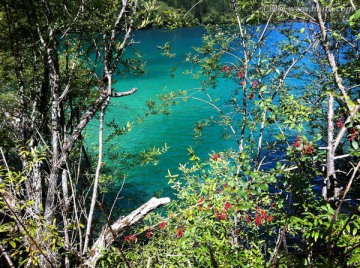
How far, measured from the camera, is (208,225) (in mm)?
4168

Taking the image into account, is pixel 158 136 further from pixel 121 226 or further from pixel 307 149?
pixel 307 149

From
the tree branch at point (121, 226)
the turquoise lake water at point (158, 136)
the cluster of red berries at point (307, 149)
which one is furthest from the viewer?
the turquoise lake water at point (158, 136)

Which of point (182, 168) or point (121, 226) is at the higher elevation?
point (182, 168)

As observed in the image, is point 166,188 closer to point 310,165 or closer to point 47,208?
point 47,208

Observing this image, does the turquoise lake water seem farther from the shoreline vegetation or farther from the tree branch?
the tree branch

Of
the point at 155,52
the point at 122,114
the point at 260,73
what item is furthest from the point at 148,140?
the point at 155,52

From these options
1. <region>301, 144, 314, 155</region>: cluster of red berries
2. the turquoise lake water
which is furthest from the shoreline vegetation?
the turquoise lake water

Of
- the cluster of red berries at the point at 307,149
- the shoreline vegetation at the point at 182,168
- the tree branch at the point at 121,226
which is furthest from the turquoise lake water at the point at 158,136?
the cluster of red berries at the point at 307,149

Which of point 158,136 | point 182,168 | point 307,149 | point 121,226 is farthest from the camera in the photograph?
point 158,136

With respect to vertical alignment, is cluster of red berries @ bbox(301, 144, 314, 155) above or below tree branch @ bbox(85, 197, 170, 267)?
above

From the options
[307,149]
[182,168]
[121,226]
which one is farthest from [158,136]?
[307,149]

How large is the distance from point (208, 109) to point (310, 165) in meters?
22.1

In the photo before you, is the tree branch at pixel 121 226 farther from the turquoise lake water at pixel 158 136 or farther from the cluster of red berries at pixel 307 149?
the turquoise lake water at pixel 158 136

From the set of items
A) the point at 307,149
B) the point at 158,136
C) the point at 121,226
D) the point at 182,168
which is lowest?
the point at 158,136
